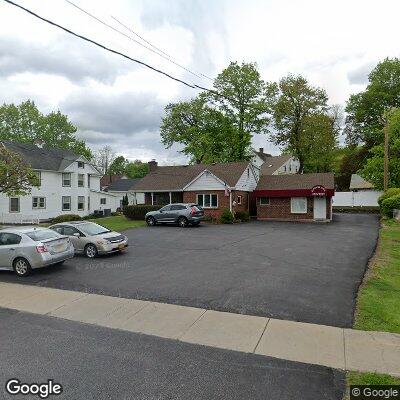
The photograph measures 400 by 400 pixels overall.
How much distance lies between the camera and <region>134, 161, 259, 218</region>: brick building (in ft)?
99.4

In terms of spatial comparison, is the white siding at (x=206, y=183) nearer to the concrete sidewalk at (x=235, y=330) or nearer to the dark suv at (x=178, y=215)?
the dark suv at (x=178, y=215)

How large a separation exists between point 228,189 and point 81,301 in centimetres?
2181

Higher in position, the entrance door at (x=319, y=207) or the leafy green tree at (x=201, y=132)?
the leafy green tree at (x=201, y=132)

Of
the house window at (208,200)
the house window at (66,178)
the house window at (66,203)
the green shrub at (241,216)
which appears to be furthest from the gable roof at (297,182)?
the house window at (66,203)

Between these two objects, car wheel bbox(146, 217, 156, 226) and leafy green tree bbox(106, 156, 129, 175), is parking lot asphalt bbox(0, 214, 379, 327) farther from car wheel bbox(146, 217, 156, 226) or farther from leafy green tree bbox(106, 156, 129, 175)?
leafy green tree bbox(106, 156, 129, 175)

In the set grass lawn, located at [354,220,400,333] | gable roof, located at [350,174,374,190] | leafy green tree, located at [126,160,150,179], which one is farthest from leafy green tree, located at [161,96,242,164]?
leafy green tree, located at [126,160,150,179]

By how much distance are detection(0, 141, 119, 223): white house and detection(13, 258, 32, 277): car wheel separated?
76.0 ft

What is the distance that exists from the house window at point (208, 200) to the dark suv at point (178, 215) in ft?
13.4

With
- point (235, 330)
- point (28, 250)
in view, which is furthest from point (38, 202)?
point (235, 330)

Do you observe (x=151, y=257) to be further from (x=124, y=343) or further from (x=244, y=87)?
(x=244, y=87)

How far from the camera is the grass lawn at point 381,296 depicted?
694cm

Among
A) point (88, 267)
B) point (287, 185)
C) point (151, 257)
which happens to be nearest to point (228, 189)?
point (287, 185)

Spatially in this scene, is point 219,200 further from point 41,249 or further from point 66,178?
point 41,249

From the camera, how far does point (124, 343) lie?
6273 mm
